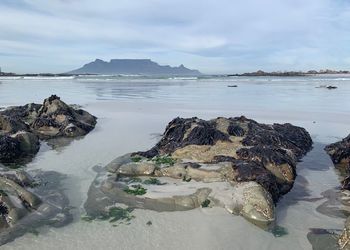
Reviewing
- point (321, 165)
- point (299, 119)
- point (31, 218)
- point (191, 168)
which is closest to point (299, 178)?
point (321, 165)

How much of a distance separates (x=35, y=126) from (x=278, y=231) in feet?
41.0

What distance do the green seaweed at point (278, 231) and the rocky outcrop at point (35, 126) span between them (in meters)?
8.10

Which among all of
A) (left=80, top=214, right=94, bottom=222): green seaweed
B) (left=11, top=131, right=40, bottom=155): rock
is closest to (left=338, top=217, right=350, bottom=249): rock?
(left=80, top=214, right=94, bottom=222): green seaweed

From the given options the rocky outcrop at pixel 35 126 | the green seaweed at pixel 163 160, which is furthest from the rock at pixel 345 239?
the rocky outcrop at pixel 35 126

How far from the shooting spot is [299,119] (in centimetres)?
2062

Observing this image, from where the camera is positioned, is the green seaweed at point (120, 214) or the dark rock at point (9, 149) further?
the dark rock at point (9, 149)

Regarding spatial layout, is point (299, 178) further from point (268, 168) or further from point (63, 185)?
point (63, 185)

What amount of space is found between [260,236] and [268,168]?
3.33 meters

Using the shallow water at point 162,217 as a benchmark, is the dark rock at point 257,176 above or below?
above

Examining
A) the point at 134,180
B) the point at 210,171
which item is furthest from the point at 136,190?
the point at 210,171

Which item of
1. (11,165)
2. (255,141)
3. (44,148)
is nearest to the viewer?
(11,165)

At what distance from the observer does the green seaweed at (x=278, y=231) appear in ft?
23.6

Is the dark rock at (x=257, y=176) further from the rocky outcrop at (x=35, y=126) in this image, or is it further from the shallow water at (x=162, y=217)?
the rocky outcrop at (x=35, y=126)

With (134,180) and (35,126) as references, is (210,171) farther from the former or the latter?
(35,126)
